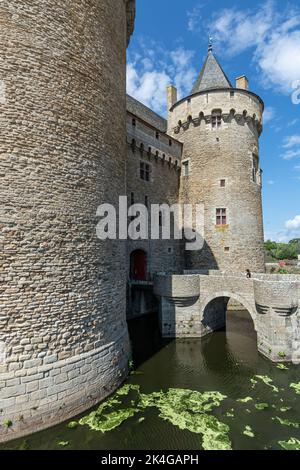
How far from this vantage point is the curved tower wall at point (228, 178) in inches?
663

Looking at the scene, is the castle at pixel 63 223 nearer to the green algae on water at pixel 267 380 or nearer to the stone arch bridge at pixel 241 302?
the stone arch bridge at pixel 241 302

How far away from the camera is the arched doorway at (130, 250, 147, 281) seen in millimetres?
16062

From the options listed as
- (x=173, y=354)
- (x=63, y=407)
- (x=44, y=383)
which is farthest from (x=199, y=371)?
(x=44, y=383)

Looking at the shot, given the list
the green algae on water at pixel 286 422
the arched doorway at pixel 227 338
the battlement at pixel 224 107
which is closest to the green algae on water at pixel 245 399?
the green algae on water at pixel 286 422

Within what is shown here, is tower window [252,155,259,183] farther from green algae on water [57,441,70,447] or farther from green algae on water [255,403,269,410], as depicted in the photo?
green algae on water [57,441,70,447]

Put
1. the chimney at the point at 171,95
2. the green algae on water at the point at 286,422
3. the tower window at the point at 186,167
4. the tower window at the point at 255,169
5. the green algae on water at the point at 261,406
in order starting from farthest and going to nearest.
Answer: the chimney at the point at 171,95 < the tower window at the point at 186,167 < the tower window at the point at 255,169 < the green algae on water at the point at 261,406 < the green algae on water at the point at 286,422

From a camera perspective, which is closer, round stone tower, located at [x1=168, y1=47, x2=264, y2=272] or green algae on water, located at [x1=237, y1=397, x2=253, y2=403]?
green algae on water, located at [x1=237, y1=397, x2=253, y2=403]

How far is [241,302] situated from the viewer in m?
11.4

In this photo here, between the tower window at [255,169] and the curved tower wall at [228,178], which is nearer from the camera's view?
the curved tower wall at [228,178]

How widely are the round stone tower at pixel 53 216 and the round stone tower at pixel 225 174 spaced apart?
35.3 feet

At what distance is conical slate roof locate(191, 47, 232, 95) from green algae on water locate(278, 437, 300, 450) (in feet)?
60.0

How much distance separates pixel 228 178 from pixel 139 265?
7.75m

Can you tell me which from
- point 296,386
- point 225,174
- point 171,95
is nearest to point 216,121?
point 225,174

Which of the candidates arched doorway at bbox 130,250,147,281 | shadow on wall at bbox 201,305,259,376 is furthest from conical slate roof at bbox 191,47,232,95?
shadow on wall at bbox 201,305,259,376
